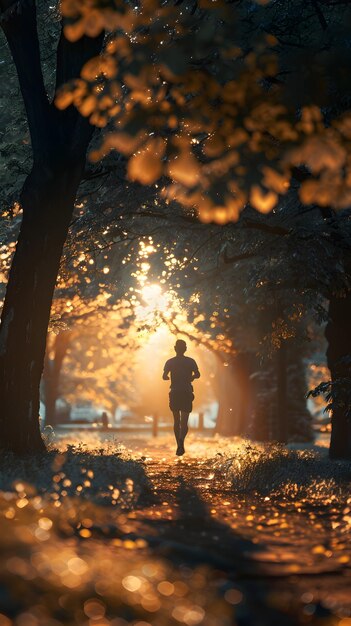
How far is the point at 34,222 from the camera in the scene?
38.4ft

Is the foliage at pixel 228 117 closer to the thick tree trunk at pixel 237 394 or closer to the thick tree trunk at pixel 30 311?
the thick tree trunk at pixel 30 311

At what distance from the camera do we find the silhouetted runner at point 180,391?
16734 mm

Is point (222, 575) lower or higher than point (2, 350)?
lower

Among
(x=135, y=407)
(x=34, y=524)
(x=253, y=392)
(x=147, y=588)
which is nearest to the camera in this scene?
(x=147, y=588)

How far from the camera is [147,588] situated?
4957 millimetres

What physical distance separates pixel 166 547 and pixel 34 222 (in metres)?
6.49

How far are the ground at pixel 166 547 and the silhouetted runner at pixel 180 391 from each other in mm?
5015

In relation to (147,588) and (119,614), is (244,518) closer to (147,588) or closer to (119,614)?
(147,588)

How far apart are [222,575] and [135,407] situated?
6379 cm

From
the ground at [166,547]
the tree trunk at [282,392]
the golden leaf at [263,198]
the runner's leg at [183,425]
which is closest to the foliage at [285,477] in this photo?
the ground at [166,547]

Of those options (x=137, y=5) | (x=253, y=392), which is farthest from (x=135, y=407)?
(x=137, y=5)

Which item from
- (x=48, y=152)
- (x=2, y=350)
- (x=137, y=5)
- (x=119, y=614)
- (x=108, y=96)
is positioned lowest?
(x=119, y=614)

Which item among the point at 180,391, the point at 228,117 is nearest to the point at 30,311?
the point at 228,117

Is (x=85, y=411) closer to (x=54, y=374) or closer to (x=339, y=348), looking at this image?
(x=54, y=374)
